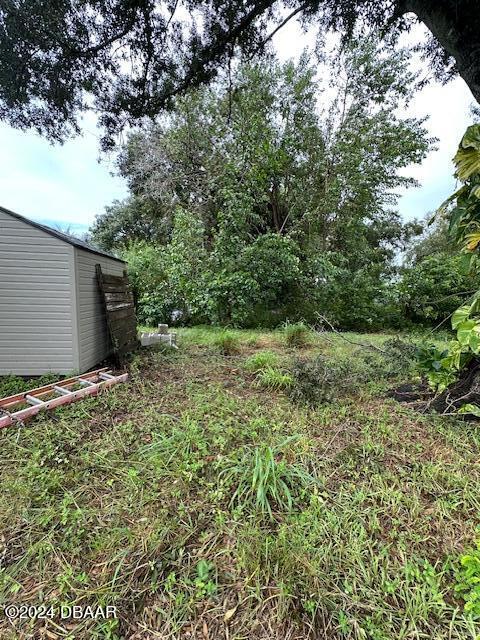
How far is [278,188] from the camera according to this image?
7.57 meters

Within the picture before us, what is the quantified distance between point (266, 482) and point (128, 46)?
4416 millimetres

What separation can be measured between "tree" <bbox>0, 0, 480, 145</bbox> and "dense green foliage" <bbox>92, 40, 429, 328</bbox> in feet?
9.65

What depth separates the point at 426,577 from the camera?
40.6 inches

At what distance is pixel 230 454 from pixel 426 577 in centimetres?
95

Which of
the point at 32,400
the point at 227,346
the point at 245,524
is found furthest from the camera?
the point at 227,346

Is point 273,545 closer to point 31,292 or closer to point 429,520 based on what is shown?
point 429,520

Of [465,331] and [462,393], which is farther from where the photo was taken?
[462,393]

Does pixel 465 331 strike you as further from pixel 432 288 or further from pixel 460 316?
pixel 432 288

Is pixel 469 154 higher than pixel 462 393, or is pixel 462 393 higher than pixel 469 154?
pixel 469 154

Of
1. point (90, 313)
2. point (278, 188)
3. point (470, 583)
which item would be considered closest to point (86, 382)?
point (90, 313)

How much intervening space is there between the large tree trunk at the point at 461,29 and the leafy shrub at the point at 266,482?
2.87 metres

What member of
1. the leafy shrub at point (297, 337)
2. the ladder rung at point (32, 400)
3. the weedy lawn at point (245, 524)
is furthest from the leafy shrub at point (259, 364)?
the ladder rung at point (32, 400)

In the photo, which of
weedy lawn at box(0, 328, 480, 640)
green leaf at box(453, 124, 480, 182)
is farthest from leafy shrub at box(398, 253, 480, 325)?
weedy lawn at box(0, 328, 480, 640)

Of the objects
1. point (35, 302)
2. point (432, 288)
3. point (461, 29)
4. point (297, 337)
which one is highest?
point (461, 29)
